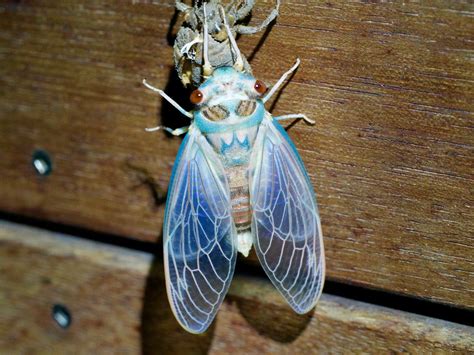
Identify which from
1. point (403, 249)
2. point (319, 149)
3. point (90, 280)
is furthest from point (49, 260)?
point (403, 249)

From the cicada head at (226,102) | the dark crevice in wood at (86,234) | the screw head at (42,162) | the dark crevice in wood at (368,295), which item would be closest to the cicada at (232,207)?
the cicada head at (226,102)

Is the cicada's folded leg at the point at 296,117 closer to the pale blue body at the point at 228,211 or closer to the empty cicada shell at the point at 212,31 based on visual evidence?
the pale blue body at the point at 228,211

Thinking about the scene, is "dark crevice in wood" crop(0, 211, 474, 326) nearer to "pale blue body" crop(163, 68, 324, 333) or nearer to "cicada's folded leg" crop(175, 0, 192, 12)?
"pale blue body" crop(163, 68, 324, 333)

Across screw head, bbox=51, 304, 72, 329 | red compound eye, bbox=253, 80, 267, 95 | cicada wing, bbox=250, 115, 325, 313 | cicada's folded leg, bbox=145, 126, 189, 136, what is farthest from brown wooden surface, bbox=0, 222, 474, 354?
red compound eye, bbox=253, 80, 267, 95

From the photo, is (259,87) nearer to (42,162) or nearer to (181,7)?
(181,7)

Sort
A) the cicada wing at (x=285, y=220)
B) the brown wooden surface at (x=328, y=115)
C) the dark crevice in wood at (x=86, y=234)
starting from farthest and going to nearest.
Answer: the dark crevice in wood at (x=86, y=234)
the cicada wing at (x=285, y=220)
the brown wooden surface at (x=328, y=115)

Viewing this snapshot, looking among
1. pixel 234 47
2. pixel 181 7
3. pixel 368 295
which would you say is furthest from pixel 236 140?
pixel 368 295
